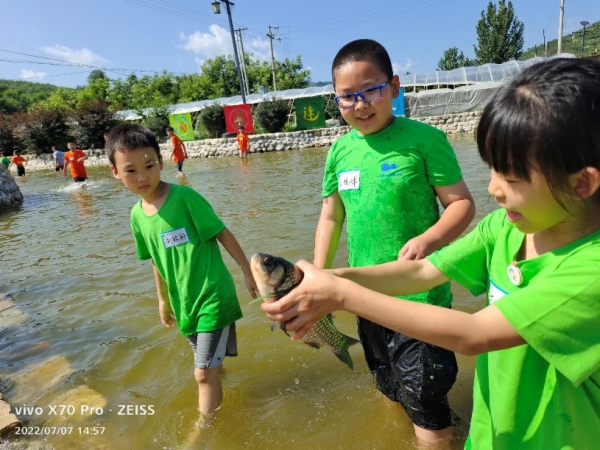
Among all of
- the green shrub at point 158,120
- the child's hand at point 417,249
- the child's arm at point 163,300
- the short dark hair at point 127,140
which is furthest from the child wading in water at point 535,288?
the green shrub at point 158,120

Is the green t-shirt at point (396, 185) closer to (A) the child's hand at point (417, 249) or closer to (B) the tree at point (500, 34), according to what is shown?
(A) the child's hand at point (417, 249)

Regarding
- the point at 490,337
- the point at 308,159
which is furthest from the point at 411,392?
the point at 308,159

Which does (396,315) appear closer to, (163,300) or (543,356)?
(543,356)

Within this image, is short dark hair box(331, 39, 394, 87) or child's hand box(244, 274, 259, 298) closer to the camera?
short dark hair box(331, 39, 394, 87)

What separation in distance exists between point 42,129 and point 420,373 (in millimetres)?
34025

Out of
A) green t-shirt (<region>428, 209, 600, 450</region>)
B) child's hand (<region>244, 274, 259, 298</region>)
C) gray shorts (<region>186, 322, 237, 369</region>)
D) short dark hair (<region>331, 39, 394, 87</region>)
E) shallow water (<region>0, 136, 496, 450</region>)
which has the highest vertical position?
short dark hair (<region>331, 39, 394, 87</region>)

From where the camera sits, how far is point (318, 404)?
298 centimetres

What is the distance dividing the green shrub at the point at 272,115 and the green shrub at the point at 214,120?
243 centimetres

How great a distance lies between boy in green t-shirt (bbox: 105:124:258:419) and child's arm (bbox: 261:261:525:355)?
1458mm

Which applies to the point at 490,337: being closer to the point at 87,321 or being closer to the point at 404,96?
the point at 87,321

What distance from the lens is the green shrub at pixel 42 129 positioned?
29.7 meters

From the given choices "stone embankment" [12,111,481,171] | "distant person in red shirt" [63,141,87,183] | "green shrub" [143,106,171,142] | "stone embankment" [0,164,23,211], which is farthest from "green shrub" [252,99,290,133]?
"stone embankment" [0,164,23,211]

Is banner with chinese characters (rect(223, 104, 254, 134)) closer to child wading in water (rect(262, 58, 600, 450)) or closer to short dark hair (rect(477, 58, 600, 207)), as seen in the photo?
child wading in water (rect(262, 58, 600, 450))

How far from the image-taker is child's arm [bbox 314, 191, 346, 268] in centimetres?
254
